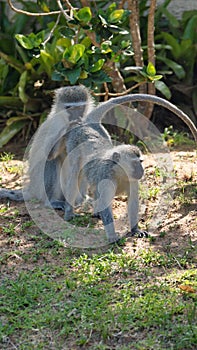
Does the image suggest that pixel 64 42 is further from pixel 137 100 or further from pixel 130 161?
pixel 130 161

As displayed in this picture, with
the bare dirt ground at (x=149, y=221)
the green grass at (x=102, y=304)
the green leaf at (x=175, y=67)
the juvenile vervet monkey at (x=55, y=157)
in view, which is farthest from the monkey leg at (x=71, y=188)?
the green leaf at (x=175, y=67)

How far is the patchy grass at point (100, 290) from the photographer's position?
450 centimetres

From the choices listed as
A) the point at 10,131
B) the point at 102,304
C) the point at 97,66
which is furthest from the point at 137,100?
the point at 10,131

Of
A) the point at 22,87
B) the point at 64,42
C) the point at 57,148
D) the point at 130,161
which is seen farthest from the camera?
the point at 22,87

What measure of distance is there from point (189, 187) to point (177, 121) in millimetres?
2931

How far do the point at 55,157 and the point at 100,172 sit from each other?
865 millimetres

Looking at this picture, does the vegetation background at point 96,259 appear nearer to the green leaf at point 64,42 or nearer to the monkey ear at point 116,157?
the green leaf at point 64,42

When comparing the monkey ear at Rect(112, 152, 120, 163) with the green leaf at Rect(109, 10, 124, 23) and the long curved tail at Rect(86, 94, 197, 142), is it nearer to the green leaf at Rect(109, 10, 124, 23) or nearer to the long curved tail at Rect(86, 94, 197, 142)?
the long curved tail at Rect(86, 94, 197, 142)

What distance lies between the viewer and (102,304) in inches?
192

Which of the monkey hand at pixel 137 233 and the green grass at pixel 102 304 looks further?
the monkey hand at pixel 137 233

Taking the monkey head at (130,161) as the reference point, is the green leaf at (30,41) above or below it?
above

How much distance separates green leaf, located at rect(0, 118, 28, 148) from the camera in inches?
356

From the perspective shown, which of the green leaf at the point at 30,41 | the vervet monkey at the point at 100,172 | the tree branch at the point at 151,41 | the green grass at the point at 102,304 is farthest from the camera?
the tree branch at the point at 151,41

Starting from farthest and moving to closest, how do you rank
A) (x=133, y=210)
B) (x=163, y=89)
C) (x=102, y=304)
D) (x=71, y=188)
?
(x=163, y=89), (x=71, y=188), (x=133, y=210), (x=102, y=304)
